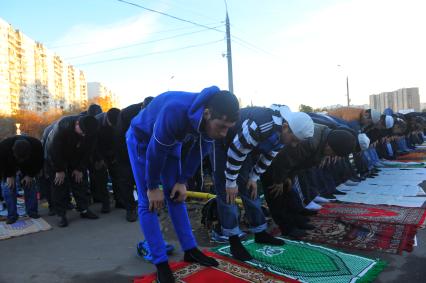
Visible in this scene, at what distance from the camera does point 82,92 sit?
102500mm

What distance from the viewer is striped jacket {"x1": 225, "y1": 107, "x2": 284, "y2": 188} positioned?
2.89m

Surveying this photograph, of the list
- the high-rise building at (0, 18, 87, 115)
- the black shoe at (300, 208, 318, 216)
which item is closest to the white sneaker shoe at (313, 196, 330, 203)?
the black shoe at (300, 208, 318, 216)

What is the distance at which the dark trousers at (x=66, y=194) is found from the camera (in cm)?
475

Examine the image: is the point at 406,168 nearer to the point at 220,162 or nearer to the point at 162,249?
the point at 220,162

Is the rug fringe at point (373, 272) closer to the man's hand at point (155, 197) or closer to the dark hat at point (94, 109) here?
the man's hand at point (155, 197)

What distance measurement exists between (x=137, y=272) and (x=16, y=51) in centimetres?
7158

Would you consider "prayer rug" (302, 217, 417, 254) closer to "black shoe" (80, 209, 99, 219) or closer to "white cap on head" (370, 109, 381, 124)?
"black shoe" (80, 209, 99, 219)

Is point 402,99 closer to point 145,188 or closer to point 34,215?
point 34,215

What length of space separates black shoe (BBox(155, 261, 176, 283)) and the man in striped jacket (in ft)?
2.33

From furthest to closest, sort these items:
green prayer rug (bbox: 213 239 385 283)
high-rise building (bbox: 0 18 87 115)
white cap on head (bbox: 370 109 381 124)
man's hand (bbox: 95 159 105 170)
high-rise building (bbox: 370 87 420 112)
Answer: high-rise building (bbox: 370 87 420 112) → high-rise building (bbox: 0 18 87 115) → white cap on head (bbox: 370 109 381 124) → man's hand (bbox: 95 159 105 170) → green prayer rug (bbox: 213 239 385 283)

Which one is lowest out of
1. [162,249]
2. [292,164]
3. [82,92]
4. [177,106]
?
[162,249]

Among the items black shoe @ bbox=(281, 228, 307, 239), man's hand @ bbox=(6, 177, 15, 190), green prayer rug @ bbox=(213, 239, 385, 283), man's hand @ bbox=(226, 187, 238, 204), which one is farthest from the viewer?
man's hand @ bbox=(6, 177, 15, 190)

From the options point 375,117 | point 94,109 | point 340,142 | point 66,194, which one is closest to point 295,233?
point 340,142

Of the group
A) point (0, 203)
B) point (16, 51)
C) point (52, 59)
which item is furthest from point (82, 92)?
point (0, 203)
